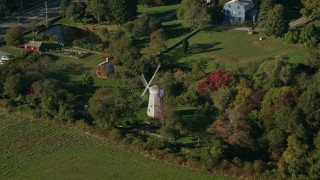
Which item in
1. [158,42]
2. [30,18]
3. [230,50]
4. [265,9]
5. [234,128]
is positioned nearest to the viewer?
[234,128]

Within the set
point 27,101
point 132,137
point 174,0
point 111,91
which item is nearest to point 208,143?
point 132,137

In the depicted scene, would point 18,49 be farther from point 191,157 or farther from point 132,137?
point 191,157

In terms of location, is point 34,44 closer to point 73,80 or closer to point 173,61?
point 73,80

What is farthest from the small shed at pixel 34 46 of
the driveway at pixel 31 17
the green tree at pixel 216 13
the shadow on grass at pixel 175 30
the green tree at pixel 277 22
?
the green tree at pixel 277 22

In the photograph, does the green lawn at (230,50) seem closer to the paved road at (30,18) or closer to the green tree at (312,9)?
the green tree at (312,9)

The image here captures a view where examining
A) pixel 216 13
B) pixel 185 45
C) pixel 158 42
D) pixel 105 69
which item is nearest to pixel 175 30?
pixel 216 13

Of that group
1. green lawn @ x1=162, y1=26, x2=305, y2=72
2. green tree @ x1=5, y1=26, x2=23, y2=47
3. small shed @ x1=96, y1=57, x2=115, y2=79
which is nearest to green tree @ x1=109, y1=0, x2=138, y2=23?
green lawn @ x1=162, y1=26, x2=305, y2=72
